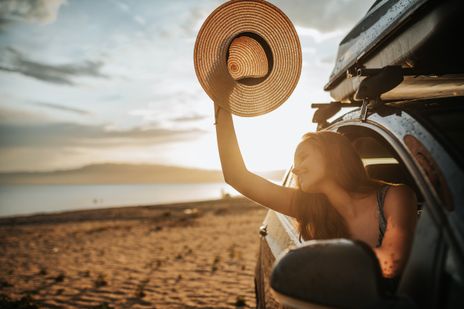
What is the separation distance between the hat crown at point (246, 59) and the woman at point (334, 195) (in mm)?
274

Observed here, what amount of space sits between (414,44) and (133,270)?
7.97 metres

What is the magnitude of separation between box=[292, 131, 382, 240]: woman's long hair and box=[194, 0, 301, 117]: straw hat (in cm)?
33

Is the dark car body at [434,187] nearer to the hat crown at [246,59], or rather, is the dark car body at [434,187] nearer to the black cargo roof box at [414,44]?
the black cargo roof box at [414,44]

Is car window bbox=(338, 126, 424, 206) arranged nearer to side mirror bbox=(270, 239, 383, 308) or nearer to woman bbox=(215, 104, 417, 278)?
woman bbox=(215, 104, 417, 278)

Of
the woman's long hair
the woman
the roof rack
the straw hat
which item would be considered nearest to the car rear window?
the roof rack

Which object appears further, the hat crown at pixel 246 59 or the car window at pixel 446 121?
the hat crown at pixel 246 59

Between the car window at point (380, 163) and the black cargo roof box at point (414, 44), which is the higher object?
the black cargo roof box at point (414, 44)

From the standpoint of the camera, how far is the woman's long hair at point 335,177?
169cm

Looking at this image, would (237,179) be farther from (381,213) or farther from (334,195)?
(381,213)

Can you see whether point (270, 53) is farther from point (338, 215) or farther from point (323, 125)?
point (338, 215)

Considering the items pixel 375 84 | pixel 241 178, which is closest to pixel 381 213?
pixel 375 84

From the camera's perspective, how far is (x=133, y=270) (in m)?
7.90

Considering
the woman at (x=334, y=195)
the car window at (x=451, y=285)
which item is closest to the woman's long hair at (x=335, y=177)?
the woman at (x=334, y=195)

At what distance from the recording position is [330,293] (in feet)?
2.67
